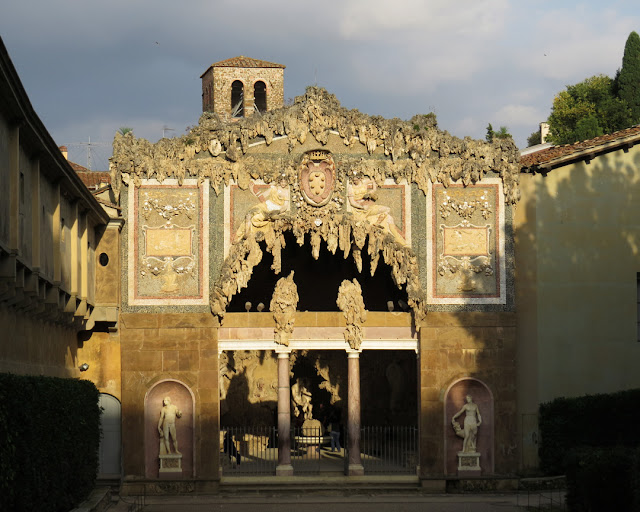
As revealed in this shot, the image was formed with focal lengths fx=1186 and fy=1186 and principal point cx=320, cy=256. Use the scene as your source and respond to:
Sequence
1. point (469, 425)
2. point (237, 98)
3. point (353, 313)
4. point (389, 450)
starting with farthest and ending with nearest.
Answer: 1. point (237, 98)
2. point (389, 450)
3. point (353, 313)
4. point (469, 425)

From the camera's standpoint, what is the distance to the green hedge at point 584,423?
1388 inches

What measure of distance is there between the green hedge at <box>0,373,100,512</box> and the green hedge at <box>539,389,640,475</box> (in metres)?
13.4

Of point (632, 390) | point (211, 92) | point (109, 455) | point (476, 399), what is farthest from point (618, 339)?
point (211, 92)

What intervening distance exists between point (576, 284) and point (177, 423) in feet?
42.0

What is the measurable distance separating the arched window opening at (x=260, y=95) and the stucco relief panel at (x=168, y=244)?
36283 mm

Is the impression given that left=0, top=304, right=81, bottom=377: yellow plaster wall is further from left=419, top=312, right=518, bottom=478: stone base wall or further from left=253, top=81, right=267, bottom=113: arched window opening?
left=253, top=81, right=267, bottom=113: arched window opening

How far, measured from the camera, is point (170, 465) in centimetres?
3481

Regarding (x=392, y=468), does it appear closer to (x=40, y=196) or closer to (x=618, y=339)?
(x=618, y=339)

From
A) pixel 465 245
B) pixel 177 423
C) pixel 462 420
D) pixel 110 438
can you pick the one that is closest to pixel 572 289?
pixel 465 245

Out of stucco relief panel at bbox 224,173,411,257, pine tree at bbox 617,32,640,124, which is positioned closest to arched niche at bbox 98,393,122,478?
stucco relief panel at bbox 224,173,411,257

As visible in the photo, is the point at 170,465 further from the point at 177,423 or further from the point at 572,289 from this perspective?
the point at 572,289

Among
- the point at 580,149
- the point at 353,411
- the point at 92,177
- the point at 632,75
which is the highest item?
the point at 632,75

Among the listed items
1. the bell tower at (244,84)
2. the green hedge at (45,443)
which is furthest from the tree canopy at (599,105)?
the green hedge at (45,443)

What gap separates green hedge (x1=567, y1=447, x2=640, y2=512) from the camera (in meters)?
25.3
